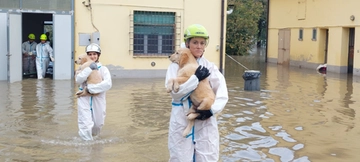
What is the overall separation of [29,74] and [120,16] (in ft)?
13.2

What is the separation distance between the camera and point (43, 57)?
17.0 m

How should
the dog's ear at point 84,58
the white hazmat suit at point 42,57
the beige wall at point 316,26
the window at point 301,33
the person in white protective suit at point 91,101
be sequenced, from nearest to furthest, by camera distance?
the person in white protective suit at point 91,101, the dog's ear at point 84,58, the white hazmat suit at point 42,57, the beige wall at point 316,26, the window at point 301,33

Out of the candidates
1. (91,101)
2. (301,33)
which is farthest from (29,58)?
(301,33)

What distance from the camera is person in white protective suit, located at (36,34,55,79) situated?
54.8ft

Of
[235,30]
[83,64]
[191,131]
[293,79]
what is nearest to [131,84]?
[293,79]

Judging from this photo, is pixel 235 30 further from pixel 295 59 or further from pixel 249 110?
pixel 249 110

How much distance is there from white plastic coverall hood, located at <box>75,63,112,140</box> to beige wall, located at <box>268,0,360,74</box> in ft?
53.7

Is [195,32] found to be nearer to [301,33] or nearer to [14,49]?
[14,49]

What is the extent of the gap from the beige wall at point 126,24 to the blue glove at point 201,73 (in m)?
12.3

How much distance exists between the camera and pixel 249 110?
1068 centimetres

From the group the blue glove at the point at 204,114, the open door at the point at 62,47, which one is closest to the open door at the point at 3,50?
the open door at the point at 62,47

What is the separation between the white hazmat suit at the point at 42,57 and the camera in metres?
16.7

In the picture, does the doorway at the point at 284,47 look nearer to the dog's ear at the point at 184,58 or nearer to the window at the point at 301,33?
the window at the point at 301,33

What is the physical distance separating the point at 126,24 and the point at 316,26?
1214 centimetres
